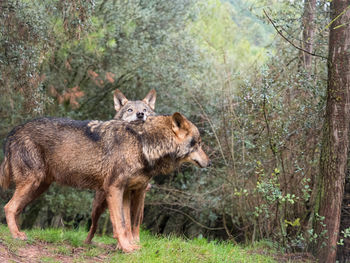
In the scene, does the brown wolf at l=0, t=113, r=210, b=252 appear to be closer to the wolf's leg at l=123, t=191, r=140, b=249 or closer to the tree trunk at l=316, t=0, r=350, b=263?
the wolf's leg at l=123, t=191, r=140, b=249

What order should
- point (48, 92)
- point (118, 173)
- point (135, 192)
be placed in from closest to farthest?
1. point (118, 173)
2. point (135, 192)
3. point (48, 92)

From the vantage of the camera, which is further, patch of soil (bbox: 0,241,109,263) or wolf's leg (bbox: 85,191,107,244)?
wolf's leg (bbox: 85,191,107,244)

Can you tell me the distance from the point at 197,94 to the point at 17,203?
779 cm

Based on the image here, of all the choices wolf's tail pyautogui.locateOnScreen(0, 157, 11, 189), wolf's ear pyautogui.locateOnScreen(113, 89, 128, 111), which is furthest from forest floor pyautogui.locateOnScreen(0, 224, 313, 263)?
wolf's ear pyautogui.locateOnScreen(113, 89, 128, 111)

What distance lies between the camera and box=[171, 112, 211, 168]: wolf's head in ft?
22.3

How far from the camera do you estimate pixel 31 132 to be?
22.5ft

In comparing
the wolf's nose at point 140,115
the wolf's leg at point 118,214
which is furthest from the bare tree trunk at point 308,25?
the wolf's leg at point 118,214

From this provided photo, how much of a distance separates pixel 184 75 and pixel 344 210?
25.0ft

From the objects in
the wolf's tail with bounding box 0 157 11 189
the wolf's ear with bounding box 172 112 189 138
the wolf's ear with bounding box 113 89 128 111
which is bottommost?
the wolf's tail with bounding box 0 157 11 189

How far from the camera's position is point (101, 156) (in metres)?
6.70

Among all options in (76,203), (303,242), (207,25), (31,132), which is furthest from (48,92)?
(207,25)

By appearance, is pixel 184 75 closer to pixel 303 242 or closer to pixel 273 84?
pixel 273 84

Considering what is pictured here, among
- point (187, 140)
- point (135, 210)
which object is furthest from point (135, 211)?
Answer: point (187, 140)

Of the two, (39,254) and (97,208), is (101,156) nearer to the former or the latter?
(97,208)
